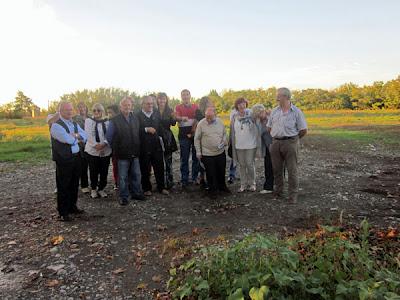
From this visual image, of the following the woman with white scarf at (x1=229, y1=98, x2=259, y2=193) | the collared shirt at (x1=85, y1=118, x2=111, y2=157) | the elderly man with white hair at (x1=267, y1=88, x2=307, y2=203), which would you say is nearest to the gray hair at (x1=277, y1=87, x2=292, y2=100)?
the elderly man with white hair at (x1=267, y1=88, x2=307, y2=203)

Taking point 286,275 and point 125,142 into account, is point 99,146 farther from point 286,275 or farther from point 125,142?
point 286,275

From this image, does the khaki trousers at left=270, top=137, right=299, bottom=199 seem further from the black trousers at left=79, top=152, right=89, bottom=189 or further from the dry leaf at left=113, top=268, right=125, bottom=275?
the black trousers at left=79, top=152, right=89, bottom=189

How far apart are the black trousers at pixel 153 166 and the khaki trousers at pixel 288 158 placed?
2.40 meters

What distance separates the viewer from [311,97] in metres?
60.4

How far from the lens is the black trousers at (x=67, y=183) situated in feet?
19.4

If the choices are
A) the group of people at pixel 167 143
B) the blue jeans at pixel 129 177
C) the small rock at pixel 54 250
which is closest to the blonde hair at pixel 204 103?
the group of people at pixel 167 143

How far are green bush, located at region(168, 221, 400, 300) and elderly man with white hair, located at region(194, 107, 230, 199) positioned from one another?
136 inches

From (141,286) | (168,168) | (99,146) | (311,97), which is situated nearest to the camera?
(141,286)

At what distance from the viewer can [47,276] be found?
4289 millimetres

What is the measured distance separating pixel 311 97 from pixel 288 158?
5730cm

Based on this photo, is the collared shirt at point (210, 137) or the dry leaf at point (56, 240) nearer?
the dry leaf at point (56, 240)

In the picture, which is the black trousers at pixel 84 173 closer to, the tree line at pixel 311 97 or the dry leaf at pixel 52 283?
the dry leaf at pixel 52 283

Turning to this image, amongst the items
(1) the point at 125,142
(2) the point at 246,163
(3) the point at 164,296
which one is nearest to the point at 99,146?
(1) the point at 125,142

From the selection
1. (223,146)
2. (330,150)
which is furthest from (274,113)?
(330,150)
